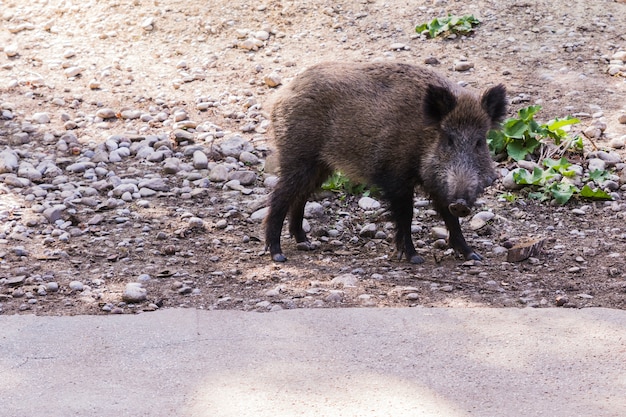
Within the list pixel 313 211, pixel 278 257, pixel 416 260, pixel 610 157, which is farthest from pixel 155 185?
pixel 610 157

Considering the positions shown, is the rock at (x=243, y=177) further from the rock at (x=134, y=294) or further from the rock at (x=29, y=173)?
the rock at (x=134, y=294)

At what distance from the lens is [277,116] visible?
615 centimetres

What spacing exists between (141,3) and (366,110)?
5.26 meters

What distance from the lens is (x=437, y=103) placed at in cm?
561

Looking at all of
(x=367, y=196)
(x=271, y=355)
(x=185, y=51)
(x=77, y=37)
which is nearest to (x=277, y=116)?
(x=367, y=196)

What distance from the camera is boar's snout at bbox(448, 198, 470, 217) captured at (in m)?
5.36

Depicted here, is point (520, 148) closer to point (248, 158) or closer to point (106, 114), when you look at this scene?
point (248, 158)

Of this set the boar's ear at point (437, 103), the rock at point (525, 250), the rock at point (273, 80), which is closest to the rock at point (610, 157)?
the rock at point (525, 250)

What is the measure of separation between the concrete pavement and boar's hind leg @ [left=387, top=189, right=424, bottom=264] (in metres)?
1.27

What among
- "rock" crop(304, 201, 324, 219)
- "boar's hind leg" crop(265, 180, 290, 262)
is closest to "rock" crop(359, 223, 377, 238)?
"rock" crop(304, 201, 324, 219)

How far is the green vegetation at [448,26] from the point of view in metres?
9.02

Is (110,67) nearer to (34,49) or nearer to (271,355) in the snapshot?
(34,49)

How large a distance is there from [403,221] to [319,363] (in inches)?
81.4

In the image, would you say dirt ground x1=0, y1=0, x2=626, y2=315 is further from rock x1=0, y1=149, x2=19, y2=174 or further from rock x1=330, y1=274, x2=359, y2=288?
rock x1=0, y1=149, x2=19, y2=174
